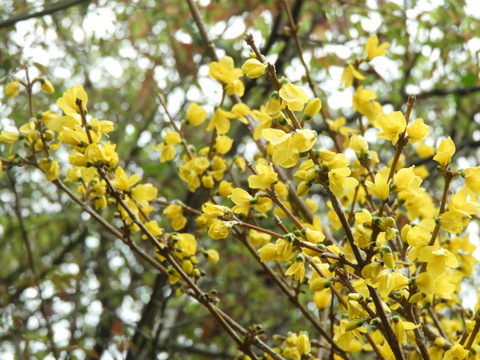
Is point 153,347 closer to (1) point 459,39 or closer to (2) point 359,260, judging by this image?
(2) point 359,260

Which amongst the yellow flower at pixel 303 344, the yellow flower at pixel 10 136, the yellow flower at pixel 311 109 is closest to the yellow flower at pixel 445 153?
the yellow flower at pixel 311 109

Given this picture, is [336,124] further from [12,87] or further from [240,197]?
[12,87]

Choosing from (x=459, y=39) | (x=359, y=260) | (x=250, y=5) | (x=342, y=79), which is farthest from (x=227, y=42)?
(x=359, y=260)

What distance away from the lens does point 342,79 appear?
1702 millimetres

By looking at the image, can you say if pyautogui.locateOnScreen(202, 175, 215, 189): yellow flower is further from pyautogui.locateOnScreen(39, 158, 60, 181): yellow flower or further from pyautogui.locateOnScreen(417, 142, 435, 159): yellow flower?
pyautogui.locateOnScreen(417, 142, 435, 159): yellow flower

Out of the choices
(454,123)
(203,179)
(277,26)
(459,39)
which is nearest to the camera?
(203,179)

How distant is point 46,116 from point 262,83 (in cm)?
199

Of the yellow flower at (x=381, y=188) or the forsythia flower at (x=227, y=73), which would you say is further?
the forsythia flower at (x=227, y=73)

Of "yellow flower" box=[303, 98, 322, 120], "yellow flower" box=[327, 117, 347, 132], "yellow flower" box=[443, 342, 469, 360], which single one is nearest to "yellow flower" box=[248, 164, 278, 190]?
"yellow flower" box=[303, 98, 322, 120]

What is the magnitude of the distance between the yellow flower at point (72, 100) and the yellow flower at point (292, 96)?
0.54 metres

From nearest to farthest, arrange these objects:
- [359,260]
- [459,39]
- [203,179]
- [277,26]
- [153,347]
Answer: [359,260] → [203,179] → [153,347] → [459,39] → [277,26]

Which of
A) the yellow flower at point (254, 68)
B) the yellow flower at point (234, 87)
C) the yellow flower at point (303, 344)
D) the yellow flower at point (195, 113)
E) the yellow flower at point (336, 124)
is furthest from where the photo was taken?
the yellow flower at point (336, 124)

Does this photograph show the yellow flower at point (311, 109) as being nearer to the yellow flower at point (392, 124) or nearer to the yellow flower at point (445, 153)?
the yellow flower at point (392, 124)

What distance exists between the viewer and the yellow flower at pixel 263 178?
115 centimetres
